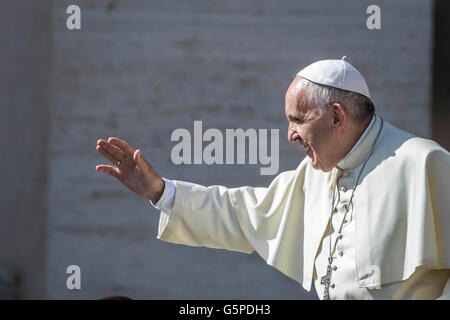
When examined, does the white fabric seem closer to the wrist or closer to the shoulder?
the wrist

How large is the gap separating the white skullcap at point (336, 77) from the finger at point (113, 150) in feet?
2.66

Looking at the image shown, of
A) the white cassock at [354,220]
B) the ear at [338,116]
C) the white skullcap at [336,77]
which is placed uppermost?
the white skullcap at [336,77]

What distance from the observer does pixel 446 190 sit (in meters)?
3.59

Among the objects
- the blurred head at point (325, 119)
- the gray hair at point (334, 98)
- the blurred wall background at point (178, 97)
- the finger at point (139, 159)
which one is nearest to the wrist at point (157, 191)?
the finger at point (139, 159)

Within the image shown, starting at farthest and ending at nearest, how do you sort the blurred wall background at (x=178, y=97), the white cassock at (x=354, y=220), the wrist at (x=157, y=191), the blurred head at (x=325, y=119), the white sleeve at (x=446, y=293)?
the blurred wall background at (x=178, y=97), the wrist at (x=157, y=191), the blurred head at (x=325, y=119), the white cassock at (x=354, y=220), the white sleeve at (x=446, y=293)

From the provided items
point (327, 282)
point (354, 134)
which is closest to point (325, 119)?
point (354, 134)

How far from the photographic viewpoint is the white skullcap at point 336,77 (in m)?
3.81

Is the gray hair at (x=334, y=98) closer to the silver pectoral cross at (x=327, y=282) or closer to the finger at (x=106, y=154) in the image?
the silver pectoral cross at (x=327, y=282)

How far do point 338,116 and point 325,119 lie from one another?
61 millimetres

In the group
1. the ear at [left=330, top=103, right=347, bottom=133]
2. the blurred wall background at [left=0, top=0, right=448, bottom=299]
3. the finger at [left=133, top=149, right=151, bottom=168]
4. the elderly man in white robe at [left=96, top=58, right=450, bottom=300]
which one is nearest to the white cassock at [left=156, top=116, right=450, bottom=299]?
the elderly man in white robe at [left=96, top=58, right=450, bottom=300]

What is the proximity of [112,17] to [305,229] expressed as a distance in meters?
2.85

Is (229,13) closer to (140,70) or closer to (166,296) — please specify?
(140,70)

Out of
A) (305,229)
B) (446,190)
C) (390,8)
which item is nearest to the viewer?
(446,190)

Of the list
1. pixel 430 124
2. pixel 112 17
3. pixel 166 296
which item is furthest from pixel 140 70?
pixel 430 124
